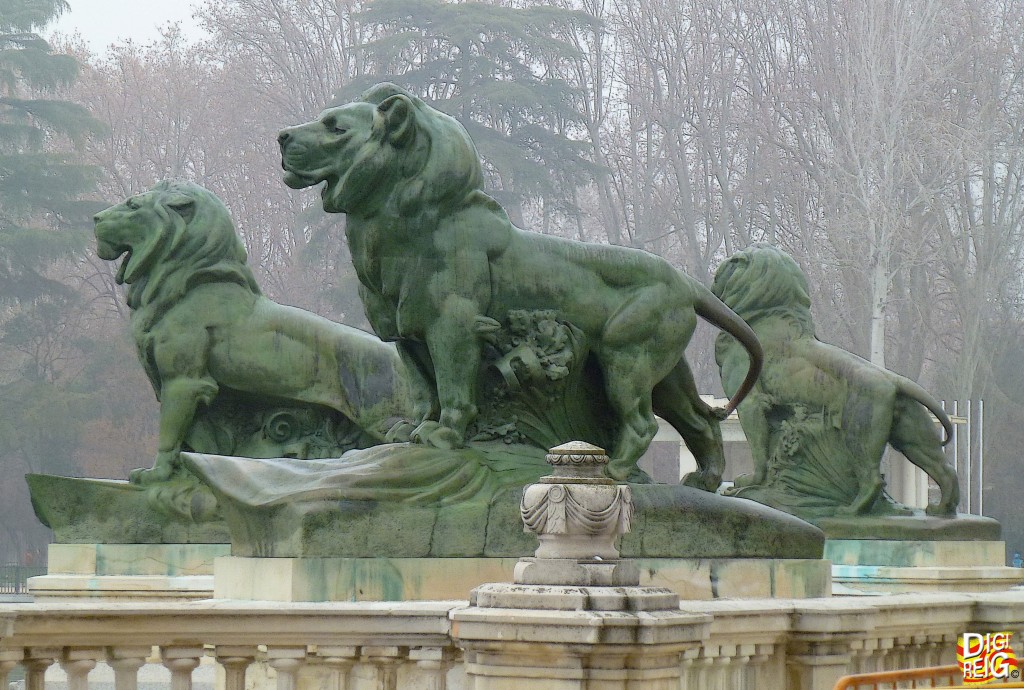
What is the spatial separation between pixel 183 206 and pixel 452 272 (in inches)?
157

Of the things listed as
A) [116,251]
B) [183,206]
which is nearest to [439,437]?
[183,206]

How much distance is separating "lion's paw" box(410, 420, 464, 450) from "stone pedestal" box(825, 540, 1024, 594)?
5021mm

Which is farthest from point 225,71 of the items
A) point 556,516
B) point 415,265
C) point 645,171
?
point 556,516

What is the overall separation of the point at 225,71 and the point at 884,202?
56.0 ft

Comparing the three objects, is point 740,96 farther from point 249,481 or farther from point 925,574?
point 249,481

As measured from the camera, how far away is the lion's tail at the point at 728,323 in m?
8.59

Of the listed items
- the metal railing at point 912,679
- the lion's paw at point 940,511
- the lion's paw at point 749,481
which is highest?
the lion's paw at point 749,481

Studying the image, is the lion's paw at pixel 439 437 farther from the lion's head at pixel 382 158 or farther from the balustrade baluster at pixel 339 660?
the balustrade baluster at pixel 339 660

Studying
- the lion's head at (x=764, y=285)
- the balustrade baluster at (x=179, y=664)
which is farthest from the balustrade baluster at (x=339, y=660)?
the lion's head at (x=764, y=285)

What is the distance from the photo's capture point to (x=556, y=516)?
5516mm

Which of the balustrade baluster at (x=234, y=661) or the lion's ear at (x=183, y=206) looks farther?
the lion's ear at (x=183, y=206)

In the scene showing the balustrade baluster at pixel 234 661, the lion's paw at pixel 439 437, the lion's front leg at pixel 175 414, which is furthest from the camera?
the lion's front leg at pixel 175 414

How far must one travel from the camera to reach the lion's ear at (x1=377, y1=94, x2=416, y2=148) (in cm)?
798

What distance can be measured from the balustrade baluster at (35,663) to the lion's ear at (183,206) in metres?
5.94
